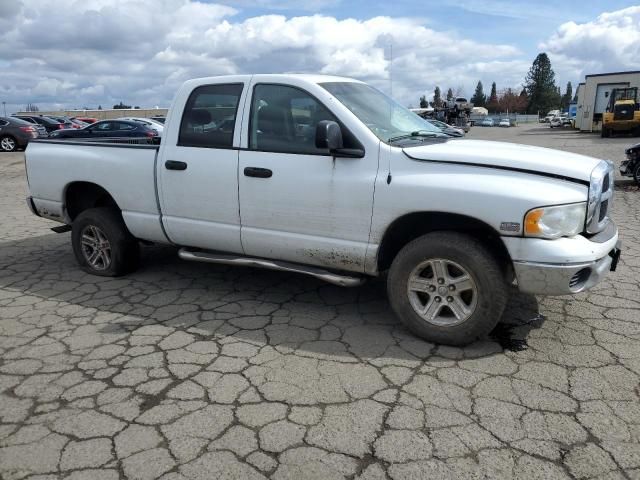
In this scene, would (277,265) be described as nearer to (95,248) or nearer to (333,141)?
(333,141)

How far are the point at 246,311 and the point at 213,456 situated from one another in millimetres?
1897

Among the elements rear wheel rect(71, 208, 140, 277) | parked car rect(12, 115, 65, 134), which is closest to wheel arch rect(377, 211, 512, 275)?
rear wheel rect(71, 208, 140, 277)

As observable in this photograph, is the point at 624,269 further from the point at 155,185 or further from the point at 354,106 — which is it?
the point at 155,185

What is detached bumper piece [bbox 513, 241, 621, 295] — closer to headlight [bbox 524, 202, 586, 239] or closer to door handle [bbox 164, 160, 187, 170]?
headlight [bbox 524, 202, 586, 239]

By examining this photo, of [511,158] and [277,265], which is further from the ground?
[511,158]

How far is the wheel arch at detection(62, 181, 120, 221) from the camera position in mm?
5410

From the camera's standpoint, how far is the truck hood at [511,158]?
3322 millimetres

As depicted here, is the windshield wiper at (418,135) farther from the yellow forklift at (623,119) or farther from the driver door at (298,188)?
the yellow forklift at (623,119)

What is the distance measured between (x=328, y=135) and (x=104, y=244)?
2.95m

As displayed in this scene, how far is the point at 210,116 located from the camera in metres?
4.47

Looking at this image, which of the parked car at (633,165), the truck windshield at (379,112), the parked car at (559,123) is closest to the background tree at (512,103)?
the parked car at (559,123)

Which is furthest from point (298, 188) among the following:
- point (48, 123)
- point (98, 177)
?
point (48, 123)

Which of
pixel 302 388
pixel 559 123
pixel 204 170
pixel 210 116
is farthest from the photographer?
pixel 559 123

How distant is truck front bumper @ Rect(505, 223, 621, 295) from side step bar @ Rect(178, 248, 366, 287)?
1154mm
